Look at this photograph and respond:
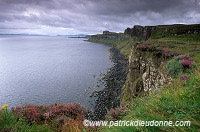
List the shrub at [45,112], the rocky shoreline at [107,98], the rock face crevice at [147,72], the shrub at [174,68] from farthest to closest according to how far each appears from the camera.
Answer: the rocky shoreline at [107,98]
the rock face crevice at [147,72]
the shrub at [174,68]
the shrub at [45,112]

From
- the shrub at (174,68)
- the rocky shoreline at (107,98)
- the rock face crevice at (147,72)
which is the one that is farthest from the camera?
the rocky shoreline at (107,98)

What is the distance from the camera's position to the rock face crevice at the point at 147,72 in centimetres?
1433

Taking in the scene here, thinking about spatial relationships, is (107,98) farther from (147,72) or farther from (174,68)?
(174,68)

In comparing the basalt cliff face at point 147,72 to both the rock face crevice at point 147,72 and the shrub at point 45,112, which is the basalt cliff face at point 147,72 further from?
the shrub at point 45,112

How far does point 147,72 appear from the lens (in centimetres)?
1977

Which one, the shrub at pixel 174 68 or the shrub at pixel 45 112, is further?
the shrub at pixel 174 68

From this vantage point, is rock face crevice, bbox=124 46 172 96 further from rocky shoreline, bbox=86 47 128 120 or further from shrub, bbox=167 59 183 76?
rocky shoreline, bbox=86 47 128 120

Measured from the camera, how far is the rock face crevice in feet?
47.0

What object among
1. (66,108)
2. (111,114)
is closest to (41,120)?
(66,108)

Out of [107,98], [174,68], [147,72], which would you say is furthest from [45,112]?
[107,98]

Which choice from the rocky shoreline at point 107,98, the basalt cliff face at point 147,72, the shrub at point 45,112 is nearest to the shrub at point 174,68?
the basalt cliff face at point 147,72

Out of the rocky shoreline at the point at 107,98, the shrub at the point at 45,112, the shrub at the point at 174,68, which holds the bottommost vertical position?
the rocky shoreline at the point at 107,98

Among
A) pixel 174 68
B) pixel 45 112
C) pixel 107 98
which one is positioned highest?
pixel 174 68

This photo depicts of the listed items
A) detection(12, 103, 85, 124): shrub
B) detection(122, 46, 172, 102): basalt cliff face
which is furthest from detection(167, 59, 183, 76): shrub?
detection(12, 103, 85, 124): shrub
